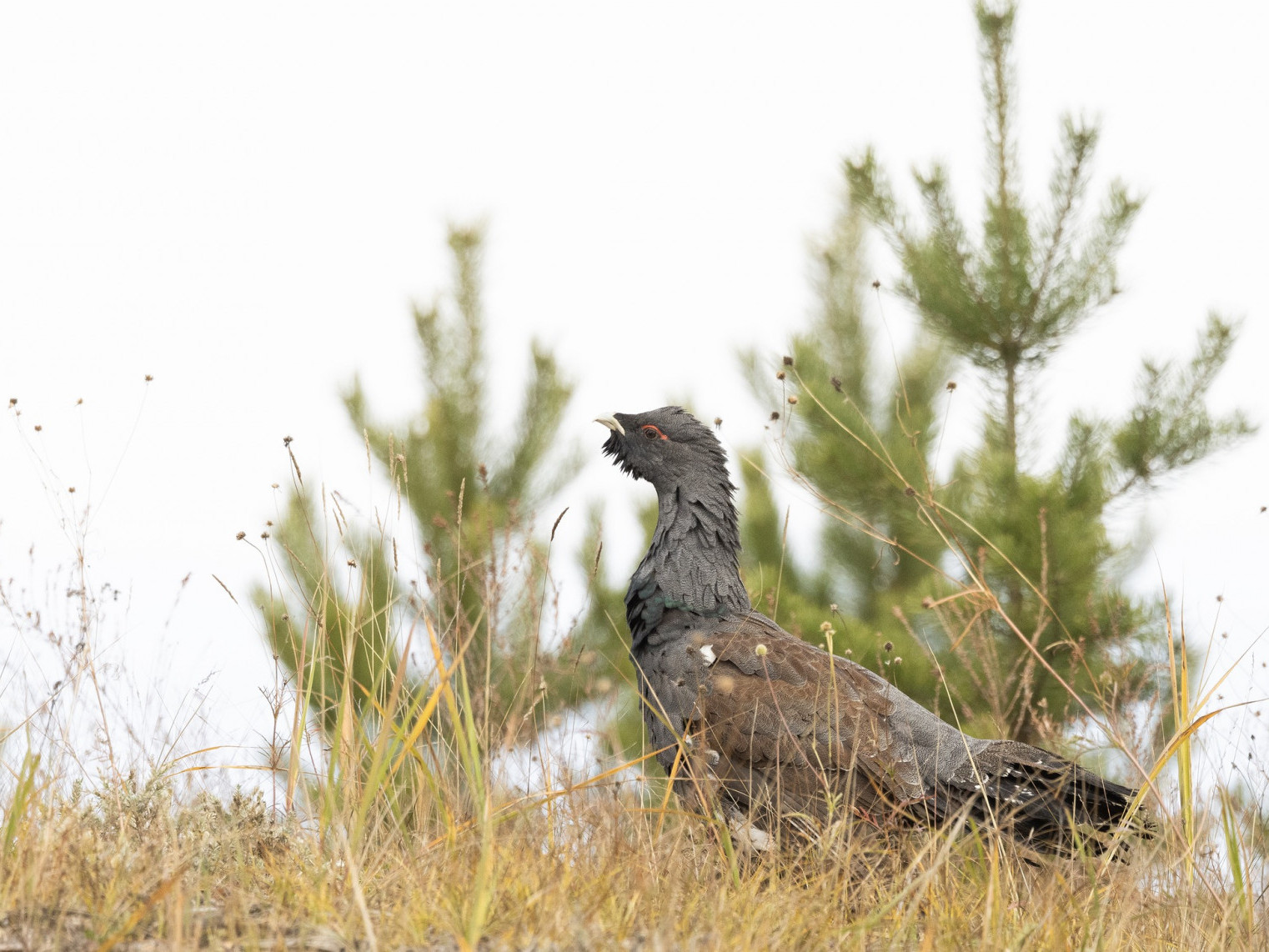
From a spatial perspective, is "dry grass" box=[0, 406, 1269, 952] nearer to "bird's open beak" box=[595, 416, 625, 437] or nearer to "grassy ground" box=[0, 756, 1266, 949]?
"grassy ground" box=[0, 756, 1266, 949]

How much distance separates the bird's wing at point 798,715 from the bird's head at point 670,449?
2.85 ft

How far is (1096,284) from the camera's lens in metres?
10.8

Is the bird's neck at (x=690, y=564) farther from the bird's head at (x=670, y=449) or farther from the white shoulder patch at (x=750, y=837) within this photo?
the white shoulder patch at (x=750, y=837)

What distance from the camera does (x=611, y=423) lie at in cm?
495

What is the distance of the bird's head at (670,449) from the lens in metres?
4.76

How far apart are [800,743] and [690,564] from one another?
907mm

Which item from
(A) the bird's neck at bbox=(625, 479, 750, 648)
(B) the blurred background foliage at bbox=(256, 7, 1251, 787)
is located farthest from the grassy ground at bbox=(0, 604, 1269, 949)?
(B) the blurred background foliage at bbox=(256, 7, 1251, 787)

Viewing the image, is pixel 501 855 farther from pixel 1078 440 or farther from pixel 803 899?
pixel 1078 440

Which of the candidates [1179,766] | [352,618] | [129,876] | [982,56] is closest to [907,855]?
[1179,766]

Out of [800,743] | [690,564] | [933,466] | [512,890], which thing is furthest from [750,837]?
[933,466]

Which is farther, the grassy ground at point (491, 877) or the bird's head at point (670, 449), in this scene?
A: the bird's head at point (670, 449)

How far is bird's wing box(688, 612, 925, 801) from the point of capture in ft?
12.6

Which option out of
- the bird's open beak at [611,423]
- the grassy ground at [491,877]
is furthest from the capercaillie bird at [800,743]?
the bird's open beak at [611,423]

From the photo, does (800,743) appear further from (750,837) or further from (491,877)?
(491,877)
